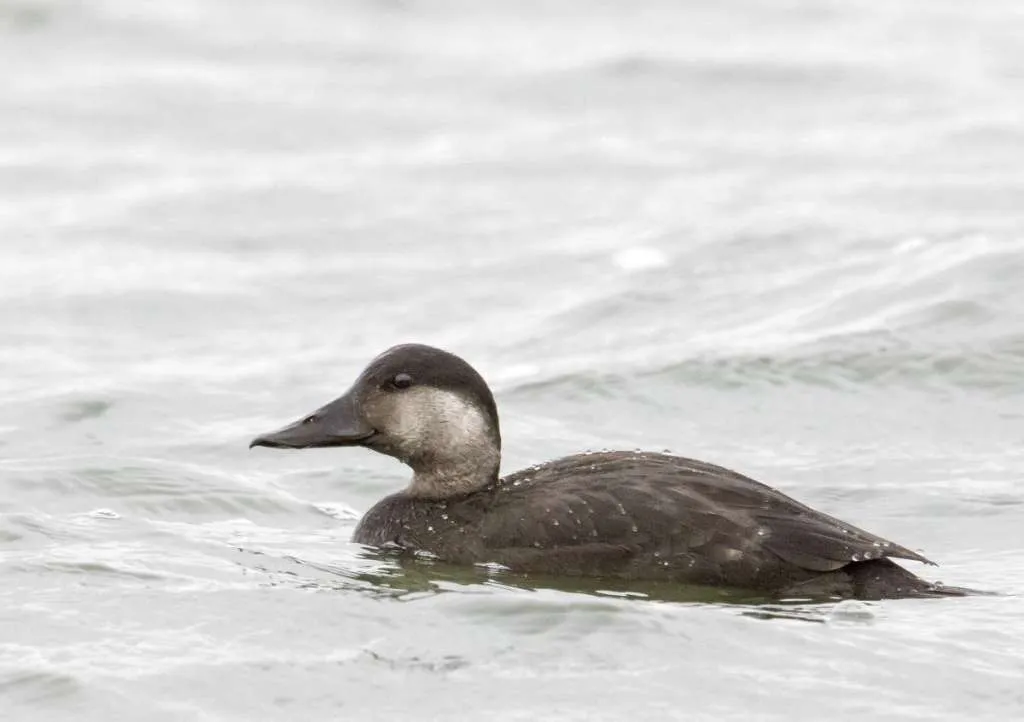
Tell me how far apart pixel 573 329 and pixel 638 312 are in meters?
0.58

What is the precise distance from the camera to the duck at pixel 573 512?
9.04 metres

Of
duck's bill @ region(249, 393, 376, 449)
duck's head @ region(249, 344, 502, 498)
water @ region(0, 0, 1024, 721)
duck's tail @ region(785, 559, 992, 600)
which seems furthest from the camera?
duck's bill @ region(249, 393, 376, 449)

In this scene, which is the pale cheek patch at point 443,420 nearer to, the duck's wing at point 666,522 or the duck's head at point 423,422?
the duck's head at point 423,422

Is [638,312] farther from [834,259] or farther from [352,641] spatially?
[352,641]

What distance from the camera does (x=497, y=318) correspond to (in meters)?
15.2

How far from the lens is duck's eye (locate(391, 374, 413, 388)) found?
10.0m

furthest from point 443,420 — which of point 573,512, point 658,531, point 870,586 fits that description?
point 870,586

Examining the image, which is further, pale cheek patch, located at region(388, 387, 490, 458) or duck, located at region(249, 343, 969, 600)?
pale cheek patch, located at region(388, 387, 490, 458)

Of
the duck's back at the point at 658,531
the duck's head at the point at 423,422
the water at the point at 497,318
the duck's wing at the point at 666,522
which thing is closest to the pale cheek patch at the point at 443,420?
the duck's head at the point at 423,422

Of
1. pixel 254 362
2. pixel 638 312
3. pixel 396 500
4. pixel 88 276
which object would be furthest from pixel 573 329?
pixel 396 500

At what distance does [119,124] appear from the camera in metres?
19.7

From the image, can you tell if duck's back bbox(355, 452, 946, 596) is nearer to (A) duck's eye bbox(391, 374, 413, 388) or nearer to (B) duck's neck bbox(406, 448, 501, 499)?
(B) duck's neck bbox(406, 448, 501, 499)

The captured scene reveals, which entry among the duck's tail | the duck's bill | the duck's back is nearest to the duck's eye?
the duck's bill

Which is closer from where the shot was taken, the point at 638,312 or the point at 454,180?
the point at 638,312
